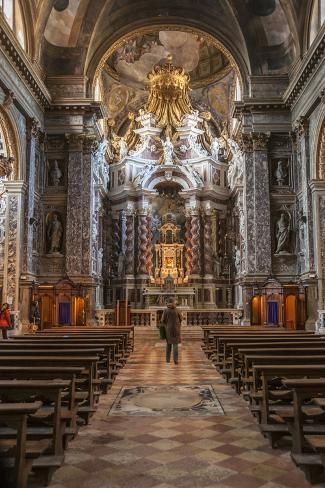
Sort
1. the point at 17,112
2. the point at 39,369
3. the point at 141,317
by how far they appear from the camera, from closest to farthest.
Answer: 1. the point at 39,369
2. the point at 17,112
3. the point at 141,317

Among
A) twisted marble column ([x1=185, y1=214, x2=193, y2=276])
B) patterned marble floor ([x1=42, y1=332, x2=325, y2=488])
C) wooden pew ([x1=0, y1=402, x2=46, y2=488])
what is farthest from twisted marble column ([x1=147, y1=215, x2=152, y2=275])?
wooden pew ([x1=0, y1=402, x2=46, y2=488])

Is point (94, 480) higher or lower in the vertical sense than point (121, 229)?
lower

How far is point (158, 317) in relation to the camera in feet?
68.5

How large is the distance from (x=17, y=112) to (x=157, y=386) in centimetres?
1187

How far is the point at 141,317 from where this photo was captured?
73.1 ft

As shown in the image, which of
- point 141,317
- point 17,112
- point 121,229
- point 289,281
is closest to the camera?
point 17,112

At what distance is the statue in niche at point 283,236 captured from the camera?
1980 cm

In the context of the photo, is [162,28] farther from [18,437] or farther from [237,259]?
[18,437]

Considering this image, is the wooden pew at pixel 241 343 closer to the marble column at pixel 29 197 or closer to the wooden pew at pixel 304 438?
the wooden pew at pixel 304 438

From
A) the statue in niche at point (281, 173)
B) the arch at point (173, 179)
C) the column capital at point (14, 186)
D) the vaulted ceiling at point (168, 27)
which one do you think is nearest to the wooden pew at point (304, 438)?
the column capital at point (14, 186)

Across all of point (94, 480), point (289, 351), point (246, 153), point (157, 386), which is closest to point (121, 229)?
point (246, 153)

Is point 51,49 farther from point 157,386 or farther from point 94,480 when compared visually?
point 94,480

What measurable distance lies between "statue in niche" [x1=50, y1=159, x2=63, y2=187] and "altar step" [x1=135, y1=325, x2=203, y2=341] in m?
6.58

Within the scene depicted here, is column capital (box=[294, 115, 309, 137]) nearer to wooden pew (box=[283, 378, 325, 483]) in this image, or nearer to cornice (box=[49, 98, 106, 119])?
cornice (box=[49, 98, 106, 119])
